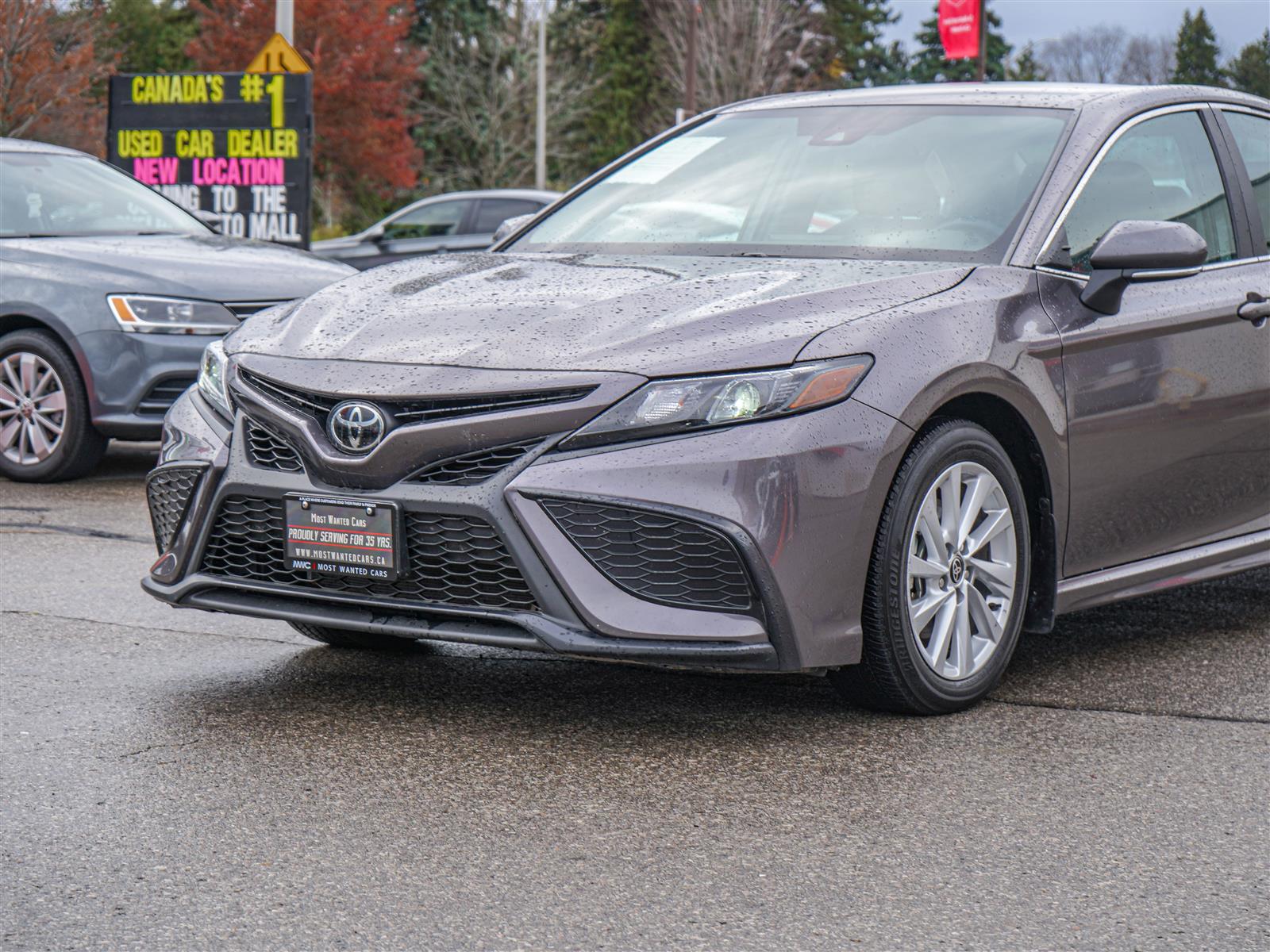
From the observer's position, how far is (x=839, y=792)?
4.00 metres

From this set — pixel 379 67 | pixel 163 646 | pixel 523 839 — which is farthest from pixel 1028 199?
pixel 379 67

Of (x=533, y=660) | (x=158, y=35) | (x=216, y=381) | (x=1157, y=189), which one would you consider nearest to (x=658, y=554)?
(x=533, y=660)

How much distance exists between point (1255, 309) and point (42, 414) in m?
5.65

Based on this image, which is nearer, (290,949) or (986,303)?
(290,949)

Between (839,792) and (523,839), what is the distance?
77 cm

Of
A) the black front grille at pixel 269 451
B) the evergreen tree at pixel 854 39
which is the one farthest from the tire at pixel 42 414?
the evergreen tree at pixel 854 39

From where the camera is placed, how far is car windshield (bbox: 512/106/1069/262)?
5066 millimetres

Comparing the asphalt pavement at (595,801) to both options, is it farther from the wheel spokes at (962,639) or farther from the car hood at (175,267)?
the car hood at (175,267)

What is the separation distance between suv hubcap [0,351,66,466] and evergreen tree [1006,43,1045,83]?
3266 inches

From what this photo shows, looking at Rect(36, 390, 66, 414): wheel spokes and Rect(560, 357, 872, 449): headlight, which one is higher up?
Rect(560, 357, 872, 449): headlight

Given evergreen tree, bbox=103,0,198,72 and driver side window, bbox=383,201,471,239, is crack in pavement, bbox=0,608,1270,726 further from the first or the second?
evergreen tree, bbox=103,0,198,72

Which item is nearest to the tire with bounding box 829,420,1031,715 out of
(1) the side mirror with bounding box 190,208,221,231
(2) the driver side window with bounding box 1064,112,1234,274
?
(2) the driver side window with bounding box 1064,112,1234,274

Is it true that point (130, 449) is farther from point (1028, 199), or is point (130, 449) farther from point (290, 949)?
point (290, 949)

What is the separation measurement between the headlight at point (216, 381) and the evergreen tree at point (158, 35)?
154 ft
